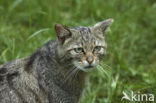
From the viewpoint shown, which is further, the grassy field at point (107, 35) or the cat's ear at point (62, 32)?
the grassy field at point (107, 35)

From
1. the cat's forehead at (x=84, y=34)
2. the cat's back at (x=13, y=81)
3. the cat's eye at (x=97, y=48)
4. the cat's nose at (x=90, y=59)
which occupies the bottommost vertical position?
the cat's back at (x=13, y=81)

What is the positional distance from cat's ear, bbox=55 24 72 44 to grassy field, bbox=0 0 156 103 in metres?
0.83

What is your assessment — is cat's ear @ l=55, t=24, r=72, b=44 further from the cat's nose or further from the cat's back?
the cat's back

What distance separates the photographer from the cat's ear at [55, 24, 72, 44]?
11.3 feet

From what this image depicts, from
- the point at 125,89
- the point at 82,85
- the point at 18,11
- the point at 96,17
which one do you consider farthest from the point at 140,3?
the point at 82,85

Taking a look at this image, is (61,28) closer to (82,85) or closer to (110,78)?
(82,85)

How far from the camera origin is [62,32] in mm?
3502

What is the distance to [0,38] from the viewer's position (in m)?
4.98

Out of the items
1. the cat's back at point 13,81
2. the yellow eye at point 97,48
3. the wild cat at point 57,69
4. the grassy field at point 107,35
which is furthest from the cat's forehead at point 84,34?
the grassy field at point 107,35

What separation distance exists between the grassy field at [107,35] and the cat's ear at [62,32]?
828 mm

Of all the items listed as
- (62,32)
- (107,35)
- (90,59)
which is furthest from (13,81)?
(107,35)

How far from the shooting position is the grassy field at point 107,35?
182 inches

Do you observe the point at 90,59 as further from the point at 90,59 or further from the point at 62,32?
the point at 62,32

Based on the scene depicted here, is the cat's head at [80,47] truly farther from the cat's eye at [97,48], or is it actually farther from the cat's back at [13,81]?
the cat's back at [13,81]
